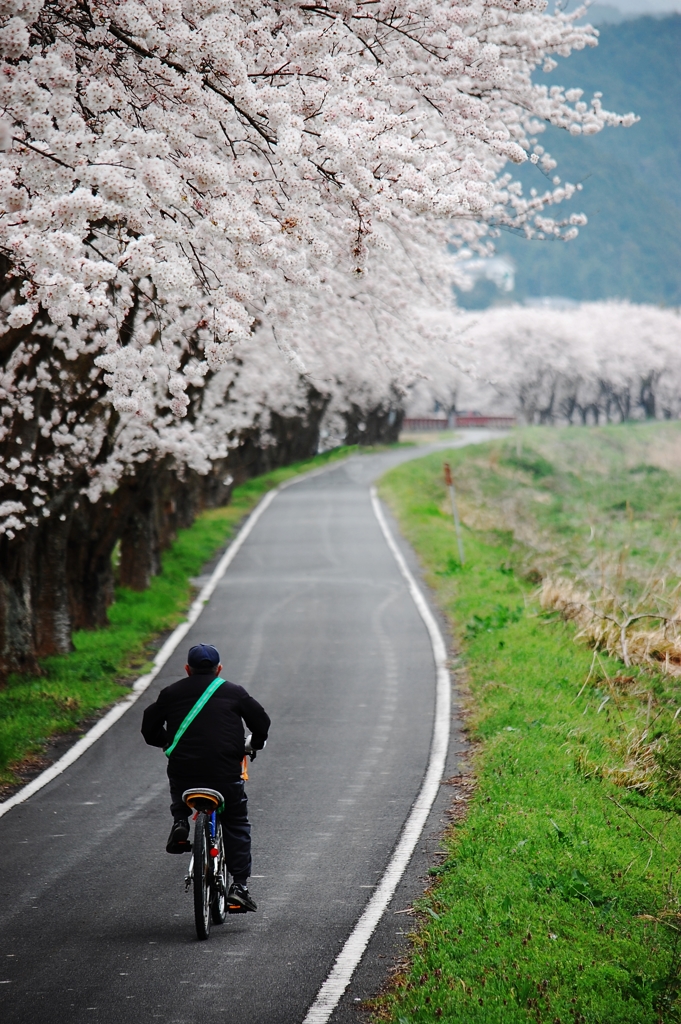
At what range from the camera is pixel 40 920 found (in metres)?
7.01

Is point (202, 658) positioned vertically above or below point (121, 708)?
above

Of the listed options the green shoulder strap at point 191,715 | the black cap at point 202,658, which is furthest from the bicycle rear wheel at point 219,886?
the black cap at point 202,658

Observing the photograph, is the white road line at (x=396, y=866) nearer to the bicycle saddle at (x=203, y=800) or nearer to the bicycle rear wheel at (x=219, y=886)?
the bicycle rear wheel at (x=219, y=886)

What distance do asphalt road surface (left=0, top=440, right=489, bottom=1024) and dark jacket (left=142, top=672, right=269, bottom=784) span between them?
3.50 feet

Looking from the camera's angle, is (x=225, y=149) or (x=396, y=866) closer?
(x=396, y=866)

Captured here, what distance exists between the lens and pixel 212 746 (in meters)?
6.86

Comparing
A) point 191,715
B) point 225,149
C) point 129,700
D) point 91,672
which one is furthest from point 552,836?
point 91,672

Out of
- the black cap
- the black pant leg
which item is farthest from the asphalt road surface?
the black cap

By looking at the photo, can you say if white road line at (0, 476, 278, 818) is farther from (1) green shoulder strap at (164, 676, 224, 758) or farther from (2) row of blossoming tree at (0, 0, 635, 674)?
(1) green shoulder strap at (164, 676, 224, 758)

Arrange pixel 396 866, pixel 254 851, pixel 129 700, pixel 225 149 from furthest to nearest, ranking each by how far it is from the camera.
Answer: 1. pixel 129 700
2. pixel 225 149
3. pixel 254 851
4. pixel 396 866

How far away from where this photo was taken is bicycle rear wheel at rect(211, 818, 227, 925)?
6734mm

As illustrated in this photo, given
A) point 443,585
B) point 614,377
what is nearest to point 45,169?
point 443,585

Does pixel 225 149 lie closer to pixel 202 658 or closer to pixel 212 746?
pixel 202 658

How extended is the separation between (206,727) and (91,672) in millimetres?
8015
